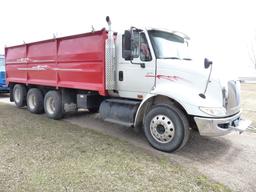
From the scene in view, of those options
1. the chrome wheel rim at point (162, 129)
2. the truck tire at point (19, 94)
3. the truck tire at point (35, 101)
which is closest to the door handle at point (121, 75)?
the chrome wheel rim at point (162, 129)

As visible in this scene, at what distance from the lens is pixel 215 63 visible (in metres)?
4.61

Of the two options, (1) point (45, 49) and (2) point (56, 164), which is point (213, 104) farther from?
(1) point (45, 49)

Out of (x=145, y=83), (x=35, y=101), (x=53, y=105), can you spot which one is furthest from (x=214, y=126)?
(x=35, y=101)

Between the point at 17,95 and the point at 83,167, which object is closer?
the point at 83,167

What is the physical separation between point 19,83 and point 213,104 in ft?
23.4

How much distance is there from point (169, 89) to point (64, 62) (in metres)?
3.27

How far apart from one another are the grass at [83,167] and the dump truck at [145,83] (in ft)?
2.12

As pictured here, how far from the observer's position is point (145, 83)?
16.2 feet

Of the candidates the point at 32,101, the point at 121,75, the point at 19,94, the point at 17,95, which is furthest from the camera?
the point at 17,95

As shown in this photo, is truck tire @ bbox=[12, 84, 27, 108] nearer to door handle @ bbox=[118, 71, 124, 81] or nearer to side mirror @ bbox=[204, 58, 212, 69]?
door handle @ bbox=[118, 71, 124, 81]

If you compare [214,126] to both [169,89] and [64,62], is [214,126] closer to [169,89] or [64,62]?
[169,89]

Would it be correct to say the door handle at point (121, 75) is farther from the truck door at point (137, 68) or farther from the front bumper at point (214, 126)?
the front bumper at point (214, 126)

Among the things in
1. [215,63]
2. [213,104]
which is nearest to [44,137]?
[213,104]

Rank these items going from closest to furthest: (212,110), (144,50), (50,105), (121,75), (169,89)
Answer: (212,110) → (169,89) → (144,50) → (121,75) → (50,105)
